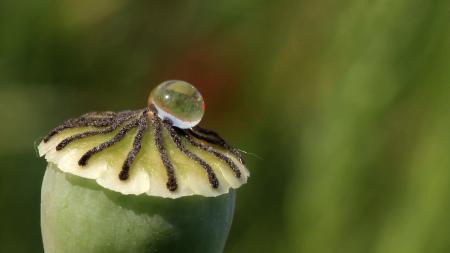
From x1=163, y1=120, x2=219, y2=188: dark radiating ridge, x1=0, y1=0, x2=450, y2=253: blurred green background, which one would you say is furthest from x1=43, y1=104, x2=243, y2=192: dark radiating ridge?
x1=0, y1=0, x2=450, y2=253: blurred green background

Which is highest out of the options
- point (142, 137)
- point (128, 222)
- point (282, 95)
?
point (282, 95)

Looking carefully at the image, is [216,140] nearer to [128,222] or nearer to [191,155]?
[191,155]

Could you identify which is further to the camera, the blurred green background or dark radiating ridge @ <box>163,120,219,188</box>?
the blurred green background

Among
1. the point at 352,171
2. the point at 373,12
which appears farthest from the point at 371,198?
the point at 373,12

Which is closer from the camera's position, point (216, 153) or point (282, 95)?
point (216, 153)

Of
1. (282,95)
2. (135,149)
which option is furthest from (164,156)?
(282,95)

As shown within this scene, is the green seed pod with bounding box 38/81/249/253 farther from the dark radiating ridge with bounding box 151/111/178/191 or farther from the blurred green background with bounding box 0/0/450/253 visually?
the blurred green background with bounding box 0/0/450/253
